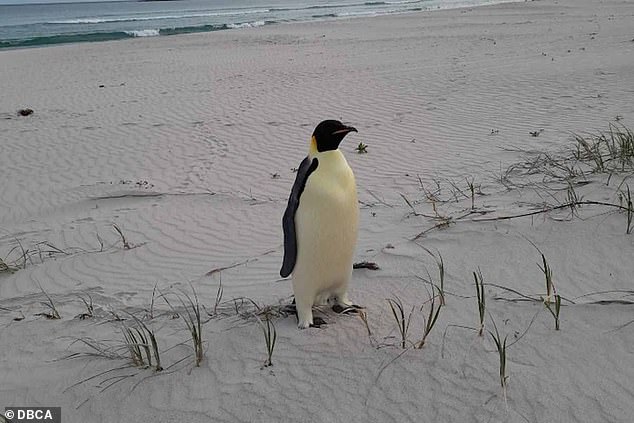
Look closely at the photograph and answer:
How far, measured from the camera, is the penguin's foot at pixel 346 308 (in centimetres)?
327

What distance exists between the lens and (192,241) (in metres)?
5.30

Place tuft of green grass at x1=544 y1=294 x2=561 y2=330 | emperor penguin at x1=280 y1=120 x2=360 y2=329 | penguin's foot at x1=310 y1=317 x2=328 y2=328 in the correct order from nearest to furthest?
tuft of green grass at x1=544 y1=294 x2=561 y2=330 < emperor penguin at x1=280 y1=120 x2=360 y2=329 < penguin's foot at x1=310 y1=317 x2=328 y2=328

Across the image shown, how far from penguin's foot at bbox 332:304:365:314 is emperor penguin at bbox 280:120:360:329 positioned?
0.61 ft

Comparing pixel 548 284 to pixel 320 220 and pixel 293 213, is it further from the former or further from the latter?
pixel 293 213

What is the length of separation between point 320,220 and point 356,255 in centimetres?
130

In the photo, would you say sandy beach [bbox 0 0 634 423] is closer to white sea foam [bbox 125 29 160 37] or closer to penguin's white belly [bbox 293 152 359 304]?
penguin's white belly [bbox 293 152 359 304]

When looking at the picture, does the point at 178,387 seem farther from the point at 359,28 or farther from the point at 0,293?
the point at 359,28

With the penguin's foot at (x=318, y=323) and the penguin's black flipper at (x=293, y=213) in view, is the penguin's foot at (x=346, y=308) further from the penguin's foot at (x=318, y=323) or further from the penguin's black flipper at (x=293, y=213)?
the penguin's black flipper at (x=293, y=213)

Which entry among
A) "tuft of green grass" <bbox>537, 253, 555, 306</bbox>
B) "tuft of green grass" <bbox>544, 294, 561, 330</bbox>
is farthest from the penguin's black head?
"tuft of green grass" <bbox>544, 294, 561, 330</bbox>

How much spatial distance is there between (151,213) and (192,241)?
0.97 metres

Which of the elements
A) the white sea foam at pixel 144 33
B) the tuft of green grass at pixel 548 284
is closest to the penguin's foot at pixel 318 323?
the tuft of green grass at pixel 548 284

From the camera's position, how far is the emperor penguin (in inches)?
117

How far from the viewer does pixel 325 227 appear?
302cm

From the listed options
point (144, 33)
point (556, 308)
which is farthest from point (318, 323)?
point (144, 33)
